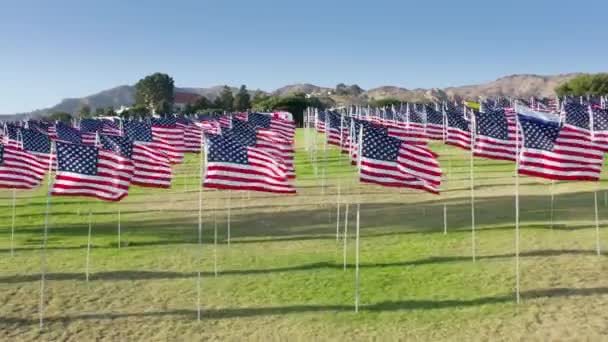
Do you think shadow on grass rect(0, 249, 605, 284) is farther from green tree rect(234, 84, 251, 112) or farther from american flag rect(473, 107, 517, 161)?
green tree rect(234, 84, 251, 112)

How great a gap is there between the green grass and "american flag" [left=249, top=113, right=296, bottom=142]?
364 centimetres

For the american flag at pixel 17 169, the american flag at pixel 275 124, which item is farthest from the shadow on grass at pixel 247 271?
the american flag at pixel 275 124

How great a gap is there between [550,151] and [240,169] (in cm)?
751

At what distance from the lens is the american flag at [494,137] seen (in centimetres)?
1889

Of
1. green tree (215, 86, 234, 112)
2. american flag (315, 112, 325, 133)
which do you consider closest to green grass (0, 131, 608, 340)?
american flag (315, 112, 325, 133)

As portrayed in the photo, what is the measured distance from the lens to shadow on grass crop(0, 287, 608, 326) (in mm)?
13742

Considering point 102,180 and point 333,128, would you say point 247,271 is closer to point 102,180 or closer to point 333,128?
point 102,180

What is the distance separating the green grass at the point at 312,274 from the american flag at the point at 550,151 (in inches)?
114

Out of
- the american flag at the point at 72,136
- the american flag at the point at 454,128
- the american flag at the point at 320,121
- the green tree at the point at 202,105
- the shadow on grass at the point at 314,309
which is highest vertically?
the green tree at the point at 202,105

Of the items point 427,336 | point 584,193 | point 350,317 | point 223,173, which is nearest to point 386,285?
point 350,317

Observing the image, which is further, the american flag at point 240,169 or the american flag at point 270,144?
the american flag at point 270,144

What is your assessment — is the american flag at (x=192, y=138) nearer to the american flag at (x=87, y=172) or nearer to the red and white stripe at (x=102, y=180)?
the red and white stripe at (x=102, y=180)

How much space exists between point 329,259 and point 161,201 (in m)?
15.2

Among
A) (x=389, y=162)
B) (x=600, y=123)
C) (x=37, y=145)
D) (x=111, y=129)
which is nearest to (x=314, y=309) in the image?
(x=389, y=162)
